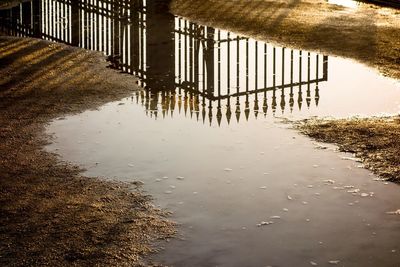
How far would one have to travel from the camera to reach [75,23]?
17891 millimetres

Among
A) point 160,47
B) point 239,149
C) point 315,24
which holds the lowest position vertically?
point 239,149

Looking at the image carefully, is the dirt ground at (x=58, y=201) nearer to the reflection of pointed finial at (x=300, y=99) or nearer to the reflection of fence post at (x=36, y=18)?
the reflection of pointed finial at (x=300, y=99)

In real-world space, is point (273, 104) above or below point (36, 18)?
below

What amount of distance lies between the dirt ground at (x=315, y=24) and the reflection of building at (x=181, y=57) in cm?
60

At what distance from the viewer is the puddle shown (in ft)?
23.5

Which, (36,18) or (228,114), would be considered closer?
(228,114)

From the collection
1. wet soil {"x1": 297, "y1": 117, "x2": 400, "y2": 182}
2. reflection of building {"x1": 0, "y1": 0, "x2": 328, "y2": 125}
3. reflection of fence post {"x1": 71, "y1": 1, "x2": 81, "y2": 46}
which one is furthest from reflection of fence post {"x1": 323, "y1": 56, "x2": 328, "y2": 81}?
reflection of fence post {"x1": 71, "y1": 1, "x2": 81, "y2": 46}

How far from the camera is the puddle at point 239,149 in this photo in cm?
717

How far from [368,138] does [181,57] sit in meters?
5.33

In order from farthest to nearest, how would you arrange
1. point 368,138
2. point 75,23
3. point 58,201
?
point 75,23, point 368,138, point 58,201

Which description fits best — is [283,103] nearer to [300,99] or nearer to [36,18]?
[300,99]

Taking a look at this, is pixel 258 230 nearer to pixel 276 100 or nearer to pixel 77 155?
pixel 77 155

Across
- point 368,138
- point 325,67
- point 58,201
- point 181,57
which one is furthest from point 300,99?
point 58,201

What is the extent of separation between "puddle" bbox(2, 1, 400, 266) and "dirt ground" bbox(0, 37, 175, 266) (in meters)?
0.27
